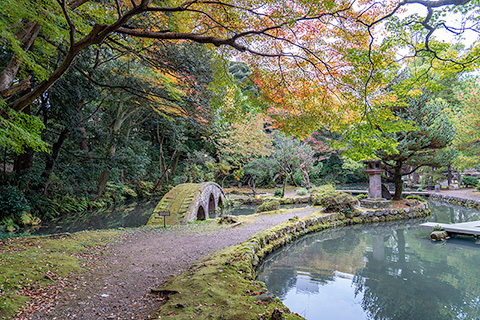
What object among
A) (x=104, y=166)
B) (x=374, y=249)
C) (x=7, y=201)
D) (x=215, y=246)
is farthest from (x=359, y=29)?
(x=7, y=201)

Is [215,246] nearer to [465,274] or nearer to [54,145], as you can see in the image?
[465,274]

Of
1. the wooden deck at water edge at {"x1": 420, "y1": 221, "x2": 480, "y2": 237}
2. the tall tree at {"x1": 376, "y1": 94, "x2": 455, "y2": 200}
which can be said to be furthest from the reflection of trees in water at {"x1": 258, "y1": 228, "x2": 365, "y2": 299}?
the tall tree at {"x1": 376, "y1": 94, "x2": 455, "y2": 200}

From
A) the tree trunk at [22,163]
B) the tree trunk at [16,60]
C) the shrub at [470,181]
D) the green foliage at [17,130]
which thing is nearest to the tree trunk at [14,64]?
the tree trunk at [16,60]

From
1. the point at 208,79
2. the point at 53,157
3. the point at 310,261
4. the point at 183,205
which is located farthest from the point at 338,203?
the point at 53,157

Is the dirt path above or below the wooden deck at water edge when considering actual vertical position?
above

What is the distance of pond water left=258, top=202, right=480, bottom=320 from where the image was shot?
12.9 feet

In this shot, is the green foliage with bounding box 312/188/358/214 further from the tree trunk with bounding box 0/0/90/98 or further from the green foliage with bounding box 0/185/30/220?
the green foliage with bounding box 0/185/30/220

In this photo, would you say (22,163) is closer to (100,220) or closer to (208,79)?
(100,220)

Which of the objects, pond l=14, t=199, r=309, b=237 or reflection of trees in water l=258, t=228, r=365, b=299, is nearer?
reflection of trees in water l=258, t=228, r=365, b=299

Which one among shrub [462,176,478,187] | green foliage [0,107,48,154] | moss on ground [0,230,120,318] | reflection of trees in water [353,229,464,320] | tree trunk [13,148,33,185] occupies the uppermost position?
green foliage [0,107,48,154]

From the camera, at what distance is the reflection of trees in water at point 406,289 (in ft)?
12.6

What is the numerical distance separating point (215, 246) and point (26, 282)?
3.19 m

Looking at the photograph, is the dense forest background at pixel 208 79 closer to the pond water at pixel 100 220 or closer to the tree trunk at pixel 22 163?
the tree trunk at pixel 22 163

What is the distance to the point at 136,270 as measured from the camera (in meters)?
3.77
